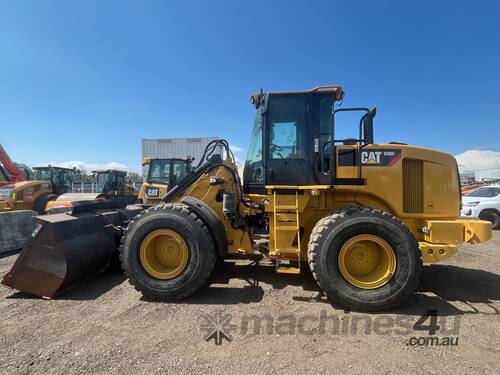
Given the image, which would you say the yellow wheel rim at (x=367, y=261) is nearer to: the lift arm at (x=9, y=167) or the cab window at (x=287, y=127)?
the cab window at (x=287, y=127)

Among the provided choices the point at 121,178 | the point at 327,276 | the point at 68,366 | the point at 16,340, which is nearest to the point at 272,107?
the point at 327,276

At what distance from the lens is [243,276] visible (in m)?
4.43

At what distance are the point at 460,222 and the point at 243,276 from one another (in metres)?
3.21

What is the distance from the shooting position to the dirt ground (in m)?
2.40

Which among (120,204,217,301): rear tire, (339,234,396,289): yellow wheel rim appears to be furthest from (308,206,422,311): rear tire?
(120,204,217,301): rear tire

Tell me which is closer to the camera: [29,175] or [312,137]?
[312,137]

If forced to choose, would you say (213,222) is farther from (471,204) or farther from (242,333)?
(471,204)

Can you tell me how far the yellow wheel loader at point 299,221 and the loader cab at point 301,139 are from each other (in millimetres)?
15

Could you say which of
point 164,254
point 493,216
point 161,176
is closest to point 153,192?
point 161,176

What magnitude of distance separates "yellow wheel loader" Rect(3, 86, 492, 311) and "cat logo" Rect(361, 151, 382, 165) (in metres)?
0.01

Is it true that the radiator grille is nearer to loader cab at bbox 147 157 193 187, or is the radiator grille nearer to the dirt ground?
the dirt ground

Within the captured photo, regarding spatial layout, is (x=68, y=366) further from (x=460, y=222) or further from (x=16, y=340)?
(x=460, y=222)

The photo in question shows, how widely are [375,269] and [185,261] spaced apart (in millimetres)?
2515

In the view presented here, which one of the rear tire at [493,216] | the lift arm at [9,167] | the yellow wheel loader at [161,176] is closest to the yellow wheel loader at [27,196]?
the lift arm at [9,167]
